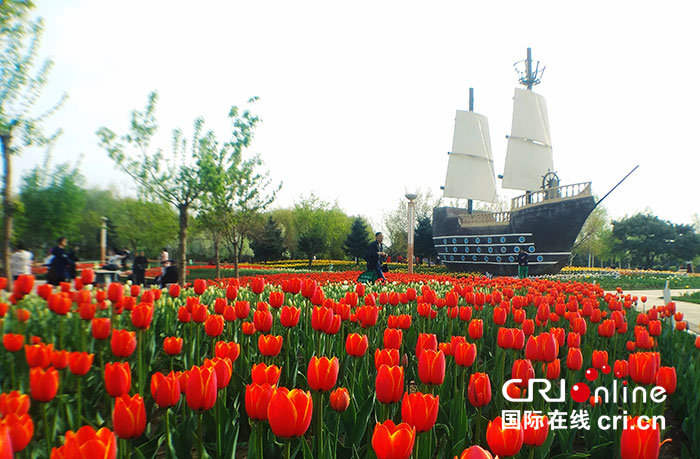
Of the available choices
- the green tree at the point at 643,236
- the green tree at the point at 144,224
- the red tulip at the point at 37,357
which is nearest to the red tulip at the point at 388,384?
the red tulip at the point at 37,357

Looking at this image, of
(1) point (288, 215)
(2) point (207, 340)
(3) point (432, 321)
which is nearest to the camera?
(2) point (207, 340)

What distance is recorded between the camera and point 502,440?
4.31 feet

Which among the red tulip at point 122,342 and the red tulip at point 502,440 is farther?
the red tulip at point 122,342

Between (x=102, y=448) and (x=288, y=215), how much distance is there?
61300mm

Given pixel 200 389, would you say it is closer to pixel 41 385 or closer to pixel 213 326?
pixel 41 385

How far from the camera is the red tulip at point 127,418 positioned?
1387 mm

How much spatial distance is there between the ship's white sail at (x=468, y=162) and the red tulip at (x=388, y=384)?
38.4 metres

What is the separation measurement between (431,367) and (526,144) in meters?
39.3

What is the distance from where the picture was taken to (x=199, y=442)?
157 centimetres

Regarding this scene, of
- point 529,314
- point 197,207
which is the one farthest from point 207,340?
point 197,207

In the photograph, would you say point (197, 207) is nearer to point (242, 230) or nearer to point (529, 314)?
point (242, 230)

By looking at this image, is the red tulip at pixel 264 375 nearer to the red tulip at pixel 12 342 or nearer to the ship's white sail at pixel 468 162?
the red tulip at pixel 12 342

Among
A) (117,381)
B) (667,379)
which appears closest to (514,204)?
(667,379)

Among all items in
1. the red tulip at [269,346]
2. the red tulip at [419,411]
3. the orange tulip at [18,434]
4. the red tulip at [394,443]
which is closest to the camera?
the red tulip at [394,443]
